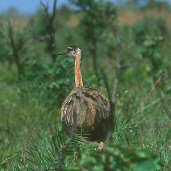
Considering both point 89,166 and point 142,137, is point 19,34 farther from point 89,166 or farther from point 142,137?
point 89,166

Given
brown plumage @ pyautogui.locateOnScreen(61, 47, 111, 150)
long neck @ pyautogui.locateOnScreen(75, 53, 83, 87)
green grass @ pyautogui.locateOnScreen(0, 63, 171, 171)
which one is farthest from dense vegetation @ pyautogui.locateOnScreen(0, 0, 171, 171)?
long neck @ pyautogui.locateOnScreen(75, 53, 83, 87)

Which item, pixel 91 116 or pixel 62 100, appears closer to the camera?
pixel 91 116

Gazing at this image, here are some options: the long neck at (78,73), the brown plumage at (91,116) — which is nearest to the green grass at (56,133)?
the brown plumage at (91,116)

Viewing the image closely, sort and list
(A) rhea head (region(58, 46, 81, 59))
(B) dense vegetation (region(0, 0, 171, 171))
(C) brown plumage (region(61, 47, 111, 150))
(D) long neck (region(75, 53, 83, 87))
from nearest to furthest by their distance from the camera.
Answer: (B) dense vegetation (region(0, 0, 171, 171)) → (C) brown plumage (region(61, 47, 111, 150)) → (D) long neck (region(75, 53, 83, 87)) → (A) rhea head (region(58, 46, 81, 59))

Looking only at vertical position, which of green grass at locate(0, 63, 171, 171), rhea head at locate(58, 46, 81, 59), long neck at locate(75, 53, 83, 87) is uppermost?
rhea head at locate(58, 46, 81, 59)

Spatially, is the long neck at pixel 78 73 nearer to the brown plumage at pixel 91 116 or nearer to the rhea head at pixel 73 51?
the rhea head at pixel 73 51

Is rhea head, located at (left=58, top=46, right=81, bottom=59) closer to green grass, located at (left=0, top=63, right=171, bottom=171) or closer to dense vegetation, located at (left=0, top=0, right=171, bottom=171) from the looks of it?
dense vegetation, located at (left=0, top=0, right=171, bottom=171)

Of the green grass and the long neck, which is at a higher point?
the long neck

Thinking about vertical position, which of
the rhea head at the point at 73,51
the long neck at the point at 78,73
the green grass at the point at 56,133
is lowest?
the green grass at the point at 56,133

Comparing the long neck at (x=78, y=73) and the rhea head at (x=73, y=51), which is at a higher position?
the rhea head at (x=73, y=51)

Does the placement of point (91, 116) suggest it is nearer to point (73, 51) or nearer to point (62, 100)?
point (73, 51)

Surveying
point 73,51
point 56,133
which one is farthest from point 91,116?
point 73,51

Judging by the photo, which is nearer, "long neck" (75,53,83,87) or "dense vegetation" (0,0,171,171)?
"dense vegetation" (0,0,171,171)

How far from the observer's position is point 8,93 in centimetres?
734
